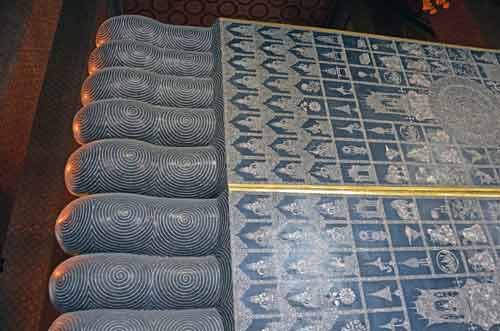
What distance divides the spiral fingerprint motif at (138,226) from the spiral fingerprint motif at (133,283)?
10cm

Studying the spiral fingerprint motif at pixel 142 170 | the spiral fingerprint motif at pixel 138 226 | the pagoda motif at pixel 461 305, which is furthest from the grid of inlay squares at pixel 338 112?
the pagoda motif at pixel 461 305

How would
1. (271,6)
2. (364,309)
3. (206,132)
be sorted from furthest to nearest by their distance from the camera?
(271,6), (206,132), (364,309)

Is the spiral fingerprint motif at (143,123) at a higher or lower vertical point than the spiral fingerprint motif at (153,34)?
lower

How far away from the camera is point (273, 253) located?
10.2ft

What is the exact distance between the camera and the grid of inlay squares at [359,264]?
2934 millimetres

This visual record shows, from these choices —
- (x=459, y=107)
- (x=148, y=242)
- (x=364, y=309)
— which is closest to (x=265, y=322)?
(x=364, y=309)

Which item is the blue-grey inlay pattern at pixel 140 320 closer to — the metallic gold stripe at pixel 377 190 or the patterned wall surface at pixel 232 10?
the metallic gold stripe at pixel 377 190

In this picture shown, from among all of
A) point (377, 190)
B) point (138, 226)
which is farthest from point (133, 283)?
point (377, 190)

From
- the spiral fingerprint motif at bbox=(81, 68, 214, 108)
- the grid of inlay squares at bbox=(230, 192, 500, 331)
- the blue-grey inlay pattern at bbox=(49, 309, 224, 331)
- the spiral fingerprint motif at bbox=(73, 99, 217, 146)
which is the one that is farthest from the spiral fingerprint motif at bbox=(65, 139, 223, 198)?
the blue-grey inlay pattern at bbox=(49, 309, 224, 331)

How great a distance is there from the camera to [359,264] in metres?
3.19

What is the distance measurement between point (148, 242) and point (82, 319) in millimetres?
651

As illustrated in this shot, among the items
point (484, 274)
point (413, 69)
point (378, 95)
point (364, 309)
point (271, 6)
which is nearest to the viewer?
point (364, 309)

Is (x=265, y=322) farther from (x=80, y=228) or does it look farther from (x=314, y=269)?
(x=80, y=228)

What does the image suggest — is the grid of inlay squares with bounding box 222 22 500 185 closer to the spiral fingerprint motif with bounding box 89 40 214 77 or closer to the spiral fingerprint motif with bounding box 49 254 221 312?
the spiral fingerprint motif with bounding box 89 40 214 77
